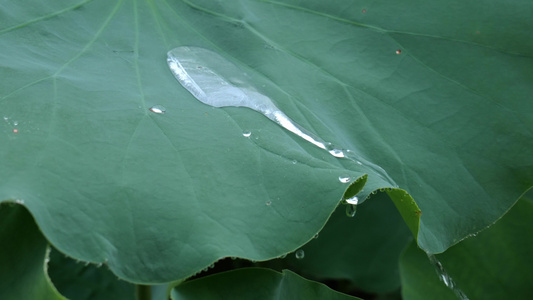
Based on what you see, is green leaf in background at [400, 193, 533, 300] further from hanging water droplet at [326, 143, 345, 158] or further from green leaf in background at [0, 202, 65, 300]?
green leaf in background at [0, 202, 65, 300]

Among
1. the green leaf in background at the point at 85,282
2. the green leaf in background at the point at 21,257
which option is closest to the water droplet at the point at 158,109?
the green leaf in background at the point at 21,257

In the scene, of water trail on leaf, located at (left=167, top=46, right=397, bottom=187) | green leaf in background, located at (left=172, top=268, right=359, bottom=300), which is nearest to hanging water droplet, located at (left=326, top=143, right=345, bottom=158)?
water trail on leaf, located at (left=167, top=46, right=397, bottom=187)

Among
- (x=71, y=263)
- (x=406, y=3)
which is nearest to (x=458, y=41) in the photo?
(x=406, y=3)

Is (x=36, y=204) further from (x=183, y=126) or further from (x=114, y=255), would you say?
(x=183, y=126)

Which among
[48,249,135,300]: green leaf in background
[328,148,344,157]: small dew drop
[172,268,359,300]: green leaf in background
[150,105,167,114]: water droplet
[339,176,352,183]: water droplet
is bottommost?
[48,249,135,300]: green leaf in background

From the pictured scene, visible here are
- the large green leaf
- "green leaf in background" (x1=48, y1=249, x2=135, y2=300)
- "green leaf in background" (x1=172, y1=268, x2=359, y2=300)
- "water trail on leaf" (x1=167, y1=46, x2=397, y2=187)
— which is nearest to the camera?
the large green leaf
